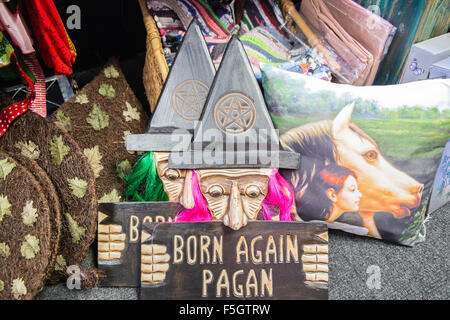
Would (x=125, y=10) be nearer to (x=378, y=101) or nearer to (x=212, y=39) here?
(x=212, y=39)

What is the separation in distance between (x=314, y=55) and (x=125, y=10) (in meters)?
0.85

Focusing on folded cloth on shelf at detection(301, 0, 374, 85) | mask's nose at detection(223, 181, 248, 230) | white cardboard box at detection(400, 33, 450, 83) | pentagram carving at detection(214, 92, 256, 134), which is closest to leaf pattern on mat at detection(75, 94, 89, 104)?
pentagram carving at detection(214, 92, 256, 134)

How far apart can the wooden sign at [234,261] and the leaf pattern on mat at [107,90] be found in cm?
55

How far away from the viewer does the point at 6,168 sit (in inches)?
43.9

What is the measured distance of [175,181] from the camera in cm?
120

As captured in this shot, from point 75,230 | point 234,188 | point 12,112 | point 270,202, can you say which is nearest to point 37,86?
point 12,112

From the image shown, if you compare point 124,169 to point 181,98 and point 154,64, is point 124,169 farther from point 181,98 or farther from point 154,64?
point 154,64

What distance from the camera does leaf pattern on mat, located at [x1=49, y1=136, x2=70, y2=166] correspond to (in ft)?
3.88

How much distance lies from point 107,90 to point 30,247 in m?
0.63

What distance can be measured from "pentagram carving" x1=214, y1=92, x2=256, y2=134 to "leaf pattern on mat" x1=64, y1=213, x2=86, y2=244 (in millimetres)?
471

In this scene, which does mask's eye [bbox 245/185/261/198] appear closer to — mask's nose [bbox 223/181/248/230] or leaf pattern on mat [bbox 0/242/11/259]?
mask's nose [bbox 223/181/248/230]

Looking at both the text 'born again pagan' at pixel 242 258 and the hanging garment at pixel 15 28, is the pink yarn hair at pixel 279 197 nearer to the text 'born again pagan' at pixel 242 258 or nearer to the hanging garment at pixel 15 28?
the text 'born again pagan' at pixel 242 258

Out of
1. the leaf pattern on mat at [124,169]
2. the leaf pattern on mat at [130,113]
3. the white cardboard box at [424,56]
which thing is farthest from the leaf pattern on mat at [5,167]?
the white cardboard box at [424,56]
